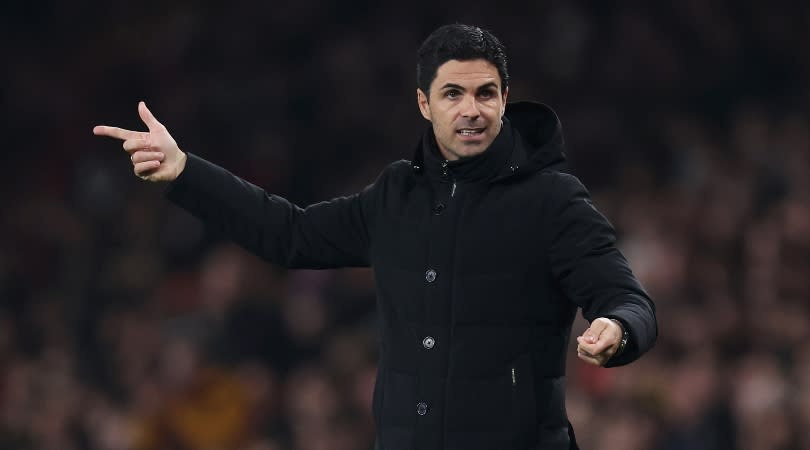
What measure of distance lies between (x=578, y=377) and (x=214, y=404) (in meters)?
1.66

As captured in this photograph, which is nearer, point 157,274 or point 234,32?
point 157,274

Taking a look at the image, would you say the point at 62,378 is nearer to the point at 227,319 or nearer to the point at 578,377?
the point at 227,319

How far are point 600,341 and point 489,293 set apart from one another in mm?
372

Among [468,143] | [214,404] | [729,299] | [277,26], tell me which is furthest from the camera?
[277,26]

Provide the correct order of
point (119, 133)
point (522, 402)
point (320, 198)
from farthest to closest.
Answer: point (320, 198) → point (119, 133) → point (522, 402)

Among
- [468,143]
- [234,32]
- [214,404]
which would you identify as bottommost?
[214,404]

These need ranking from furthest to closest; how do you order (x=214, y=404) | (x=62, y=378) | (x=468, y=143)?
1. (x=62, y=378)
2. (x=214, y=404)
3. (x=468, y=143)

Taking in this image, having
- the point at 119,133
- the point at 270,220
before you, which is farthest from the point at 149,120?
the point at 270,220

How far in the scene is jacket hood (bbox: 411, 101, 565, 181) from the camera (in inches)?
128

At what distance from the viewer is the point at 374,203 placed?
11.2 feet

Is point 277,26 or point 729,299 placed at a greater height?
point 277,26

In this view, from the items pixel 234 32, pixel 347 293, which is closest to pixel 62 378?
pixel 347 293

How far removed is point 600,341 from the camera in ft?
9.45

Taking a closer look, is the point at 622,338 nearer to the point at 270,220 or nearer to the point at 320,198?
the point at 270,220
